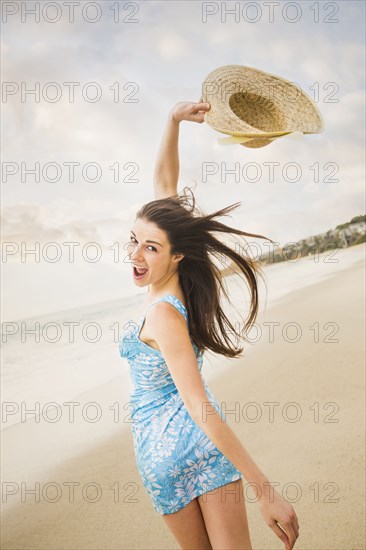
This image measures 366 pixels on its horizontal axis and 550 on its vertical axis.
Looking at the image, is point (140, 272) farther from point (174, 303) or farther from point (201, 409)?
point (201, 409)

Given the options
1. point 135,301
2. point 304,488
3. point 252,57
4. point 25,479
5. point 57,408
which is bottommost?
point 135,301

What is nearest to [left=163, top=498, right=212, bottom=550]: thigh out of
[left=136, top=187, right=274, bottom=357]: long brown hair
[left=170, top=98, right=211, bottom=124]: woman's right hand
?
[left=136, top=187, right=274, bottom=357]: long brown hair

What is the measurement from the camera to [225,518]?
1484 mm

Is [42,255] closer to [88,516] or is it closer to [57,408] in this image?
[57,408]

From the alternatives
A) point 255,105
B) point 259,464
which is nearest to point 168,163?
point 255,105

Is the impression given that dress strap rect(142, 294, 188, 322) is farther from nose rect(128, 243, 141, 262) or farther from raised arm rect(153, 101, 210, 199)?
raised arm rect(153, 101, 210, 199)

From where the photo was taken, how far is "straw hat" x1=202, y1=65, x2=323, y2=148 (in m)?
1.93

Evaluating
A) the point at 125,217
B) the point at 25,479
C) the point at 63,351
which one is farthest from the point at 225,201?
the point at 25,479

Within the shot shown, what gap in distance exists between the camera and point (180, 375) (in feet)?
4.76

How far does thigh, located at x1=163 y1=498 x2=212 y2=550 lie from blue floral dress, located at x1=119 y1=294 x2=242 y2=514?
0.03 meters

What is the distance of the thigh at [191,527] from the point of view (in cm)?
156

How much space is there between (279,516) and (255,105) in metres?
1.49

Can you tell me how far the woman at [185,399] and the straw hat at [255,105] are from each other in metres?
0.30

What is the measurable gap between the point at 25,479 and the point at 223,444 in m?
3.45
